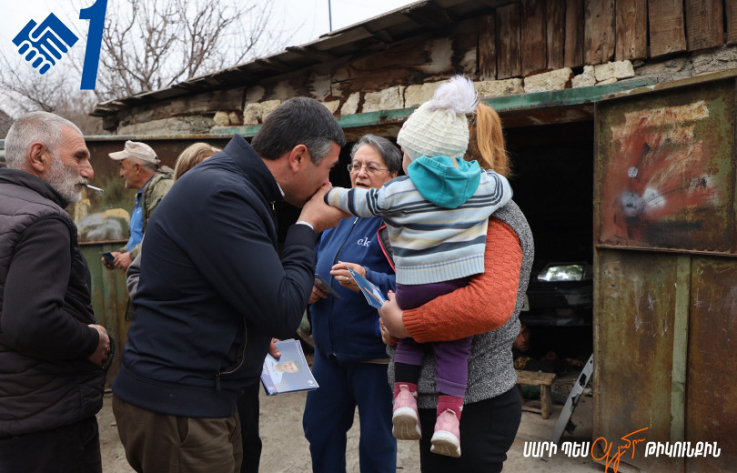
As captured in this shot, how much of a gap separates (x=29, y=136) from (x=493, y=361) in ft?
6.26

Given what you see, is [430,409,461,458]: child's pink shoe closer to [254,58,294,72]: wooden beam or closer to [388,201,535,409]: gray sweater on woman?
[388,201,535,409]: gray sweater on woman

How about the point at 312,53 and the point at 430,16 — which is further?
the point at 312,53

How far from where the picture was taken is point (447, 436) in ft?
4.93

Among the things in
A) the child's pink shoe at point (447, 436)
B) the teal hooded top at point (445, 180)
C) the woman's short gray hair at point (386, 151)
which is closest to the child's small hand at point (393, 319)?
the child's pink shoe at point (447, 436)

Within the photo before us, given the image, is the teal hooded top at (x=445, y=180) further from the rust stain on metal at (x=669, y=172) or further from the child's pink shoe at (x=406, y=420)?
the rust stain on metal at (x=669, y=172)

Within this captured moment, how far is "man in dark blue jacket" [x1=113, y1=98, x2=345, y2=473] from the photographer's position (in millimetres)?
1305

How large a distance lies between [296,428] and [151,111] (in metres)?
4.52

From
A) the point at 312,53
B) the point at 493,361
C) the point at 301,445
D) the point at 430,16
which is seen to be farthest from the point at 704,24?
the point at 301,445

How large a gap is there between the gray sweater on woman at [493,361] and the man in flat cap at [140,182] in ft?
8.51

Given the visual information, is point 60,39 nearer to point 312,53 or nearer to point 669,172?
point 312,53

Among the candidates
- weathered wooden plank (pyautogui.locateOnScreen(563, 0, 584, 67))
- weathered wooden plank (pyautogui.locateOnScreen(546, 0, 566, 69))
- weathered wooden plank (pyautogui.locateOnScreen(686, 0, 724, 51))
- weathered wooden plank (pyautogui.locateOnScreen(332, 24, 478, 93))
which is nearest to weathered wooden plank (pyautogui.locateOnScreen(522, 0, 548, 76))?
weathered wooden plank (pyautogui.locateOnScreen(546, 0, 566, 69))

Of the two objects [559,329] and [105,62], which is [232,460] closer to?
[559,329]

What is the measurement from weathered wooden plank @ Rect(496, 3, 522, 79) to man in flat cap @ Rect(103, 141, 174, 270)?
2706 millimetres

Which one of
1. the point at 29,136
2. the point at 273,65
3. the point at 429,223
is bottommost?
the point at 429,223
